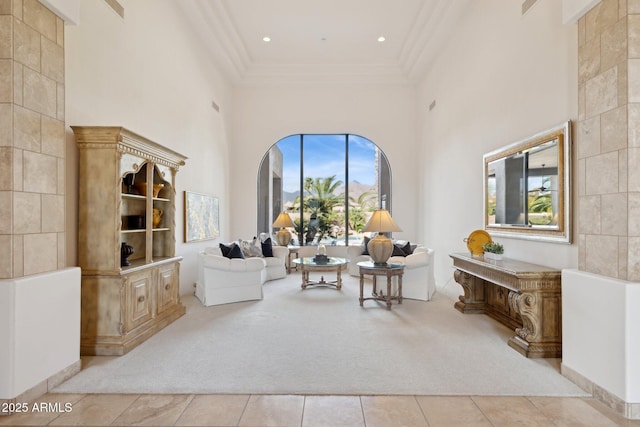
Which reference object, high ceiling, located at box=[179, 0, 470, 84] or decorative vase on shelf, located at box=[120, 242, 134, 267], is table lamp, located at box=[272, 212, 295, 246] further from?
decorative vase on shelf, located at box=[120, 242, 134, 267]

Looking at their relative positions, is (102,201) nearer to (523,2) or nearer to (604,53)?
(604,53)

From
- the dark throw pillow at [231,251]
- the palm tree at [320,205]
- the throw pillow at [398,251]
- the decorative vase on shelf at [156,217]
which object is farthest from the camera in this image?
the palm tree at [320,205]

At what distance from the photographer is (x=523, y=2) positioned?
14.6 ft

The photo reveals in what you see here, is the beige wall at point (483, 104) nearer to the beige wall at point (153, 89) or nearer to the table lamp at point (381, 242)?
the table lamp at point (381, 242)

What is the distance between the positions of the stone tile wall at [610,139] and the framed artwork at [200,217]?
5.50 metres

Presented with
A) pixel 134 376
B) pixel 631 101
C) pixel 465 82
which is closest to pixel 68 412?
pixel 134 376

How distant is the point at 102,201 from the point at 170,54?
3.19m

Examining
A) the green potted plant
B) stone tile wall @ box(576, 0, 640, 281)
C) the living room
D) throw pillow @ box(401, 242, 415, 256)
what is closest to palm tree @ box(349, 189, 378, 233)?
the living room

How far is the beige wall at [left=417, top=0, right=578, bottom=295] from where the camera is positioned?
386 cm

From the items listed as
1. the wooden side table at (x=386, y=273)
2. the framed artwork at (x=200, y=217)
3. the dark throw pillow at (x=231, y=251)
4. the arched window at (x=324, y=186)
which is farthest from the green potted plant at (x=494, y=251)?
the arched window at (x=324, y=186)

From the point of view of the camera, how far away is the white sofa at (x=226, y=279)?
221 inches

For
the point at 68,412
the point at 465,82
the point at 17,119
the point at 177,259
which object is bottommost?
the point at 68,412

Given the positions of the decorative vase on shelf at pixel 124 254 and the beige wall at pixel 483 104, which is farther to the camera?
the decorative vase on shelf at pixel 124 254

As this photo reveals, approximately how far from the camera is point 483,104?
218 inches
